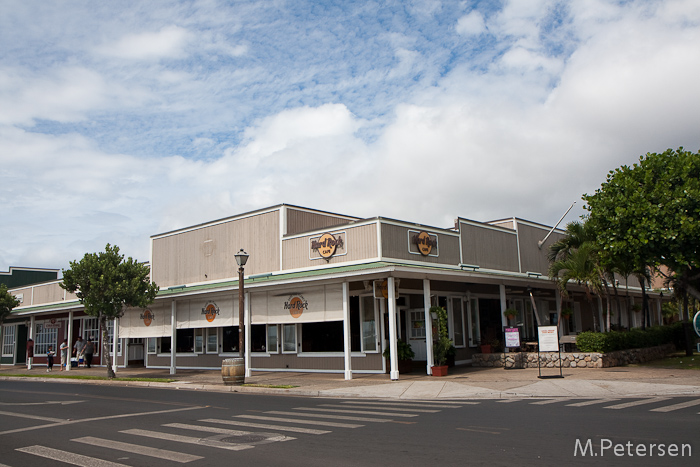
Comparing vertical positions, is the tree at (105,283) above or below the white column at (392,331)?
above

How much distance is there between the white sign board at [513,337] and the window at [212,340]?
1408cm

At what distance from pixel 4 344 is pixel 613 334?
41950 mm

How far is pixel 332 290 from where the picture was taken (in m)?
21.0

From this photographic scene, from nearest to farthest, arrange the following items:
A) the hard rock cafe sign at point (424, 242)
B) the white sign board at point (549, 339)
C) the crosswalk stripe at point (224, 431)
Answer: the crosswalk stripe at point (224, 431) → the white sign board at point (549, 339) → the hard rock cafe sign at point (424, 242)

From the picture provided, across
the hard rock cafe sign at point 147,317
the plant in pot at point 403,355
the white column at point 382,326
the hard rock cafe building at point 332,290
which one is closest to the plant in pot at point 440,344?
the hard rock cafe building at point 332,290

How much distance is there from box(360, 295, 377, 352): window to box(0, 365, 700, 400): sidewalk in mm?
1134

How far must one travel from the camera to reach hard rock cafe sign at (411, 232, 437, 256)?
22.2m

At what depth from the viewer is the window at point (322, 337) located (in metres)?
22.9

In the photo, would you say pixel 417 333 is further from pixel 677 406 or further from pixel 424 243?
pixel 677 406

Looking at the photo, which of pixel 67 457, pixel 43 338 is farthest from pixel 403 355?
pixel 43 338

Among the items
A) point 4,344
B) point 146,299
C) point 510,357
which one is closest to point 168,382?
point 146,299

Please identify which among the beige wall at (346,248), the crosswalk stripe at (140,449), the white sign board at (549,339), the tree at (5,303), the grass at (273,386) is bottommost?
the grass at (273,386)

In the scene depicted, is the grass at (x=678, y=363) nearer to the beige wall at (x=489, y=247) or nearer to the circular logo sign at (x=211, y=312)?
the beige wall at (x=489, y=247)

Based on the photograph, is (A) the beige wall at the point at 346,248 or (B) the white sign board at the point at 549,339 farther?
(A) the beige wall at the point at 346,248
